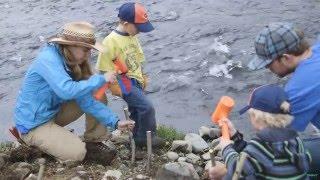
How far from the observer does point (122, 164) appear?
236 inches

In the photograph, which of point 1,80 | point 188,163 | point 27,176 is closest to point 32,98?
point 27,176

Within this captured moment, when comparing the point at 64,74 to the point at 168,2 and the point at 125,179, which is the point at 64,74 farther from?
the point at 168,2

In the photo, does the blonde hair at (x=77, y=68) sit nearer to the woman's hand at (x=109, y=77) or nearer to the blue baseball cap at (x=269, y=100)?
the woman's hand at (x=109, y=77)

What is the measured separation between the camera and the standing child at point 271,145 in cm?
392

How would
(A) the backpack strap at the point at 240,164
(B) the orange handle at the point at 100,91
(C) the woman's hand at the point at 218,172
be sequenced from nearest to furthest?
(A) the backpack strap at the point at 240,164, (C) the woman's hand at the point at 218,172, (B) the orange handle at the point at 100,91

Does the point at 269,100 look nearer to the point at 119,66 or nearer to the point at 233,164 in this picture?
the point at 233,164

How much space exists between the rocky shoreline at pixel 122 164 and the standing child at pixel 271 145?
1.47 meters

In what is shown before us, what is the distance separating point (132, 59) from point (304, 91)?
2.29 meters

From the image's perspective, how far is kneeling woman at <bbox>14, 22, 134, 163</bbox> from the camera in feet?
17.4

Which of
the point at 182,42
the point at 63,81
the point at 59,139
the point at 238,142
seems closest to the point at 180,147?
the point at 59,139

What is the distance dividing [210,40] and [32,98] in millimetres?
6481

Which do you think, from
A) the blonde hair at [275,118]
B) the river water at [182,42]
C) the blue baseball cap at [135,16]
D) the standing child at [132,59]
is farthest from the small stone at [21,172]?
the blonde hair at [275,118]

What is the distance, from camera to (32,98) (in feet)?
18.3

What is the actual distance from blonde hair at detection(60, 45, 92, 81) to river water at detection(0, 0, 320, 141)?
218 cm
